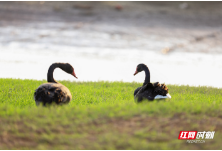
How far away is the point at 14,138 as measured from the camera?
5.14 m

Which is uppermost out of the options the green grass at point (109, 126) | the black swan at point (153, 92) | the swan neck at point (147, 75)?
the swan neck at point (147, 75)

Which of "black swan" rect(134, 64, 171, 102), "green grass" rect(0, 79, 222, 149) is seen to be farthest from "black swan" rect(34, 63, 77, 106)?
"black swan" rect(134, 64, 171, 102)

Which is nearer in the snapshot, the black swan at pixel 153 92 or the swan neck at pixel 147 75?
the black swan at pixel 153 92

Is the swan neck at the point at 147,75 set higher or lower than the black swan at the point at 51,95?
higher

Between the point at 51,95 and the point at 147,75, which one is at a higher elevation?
the point at 147,75

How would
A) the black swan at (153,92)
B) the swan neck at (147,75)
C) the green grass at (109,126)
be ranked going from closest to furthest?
the green grass at (109,126), the black swan at (153,92), the swan neck at (147,75)

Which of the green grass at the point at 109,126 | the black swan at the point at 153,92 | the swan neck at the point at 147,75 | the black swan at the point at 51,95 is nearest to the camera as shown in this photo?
the green grass at the point at 109,126

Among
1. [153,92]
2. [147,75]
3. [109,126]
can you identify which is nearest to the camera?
[109,126]

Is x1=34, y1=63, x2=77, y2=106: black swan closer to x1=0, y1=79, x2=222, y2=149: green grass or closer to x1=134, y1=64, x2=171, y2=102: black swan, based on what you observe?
x1=0, y1=79, x2=222, y2=149: green grass

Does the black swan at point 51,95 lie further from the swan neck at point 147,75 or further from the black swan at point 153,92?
the swan neck at point 147,75

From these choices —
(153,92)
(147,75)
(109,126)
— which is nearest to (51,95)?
(109,126)

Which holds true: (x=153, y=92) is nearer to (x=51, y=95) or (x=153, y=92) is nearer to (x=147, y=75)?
(x=147, y=75)

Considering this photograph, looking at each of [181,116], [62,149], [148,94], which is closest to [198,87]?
[148,94]

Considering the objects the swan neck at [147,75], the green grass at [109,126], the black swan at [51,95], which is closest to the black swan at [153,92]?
the green grass at [109,126]
